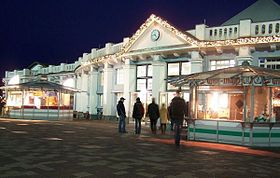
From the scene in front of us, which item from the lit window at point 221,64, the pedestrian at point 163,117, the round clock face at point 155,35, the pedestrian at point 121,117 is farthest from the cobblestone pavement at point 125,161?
the round clock face at point 155,35

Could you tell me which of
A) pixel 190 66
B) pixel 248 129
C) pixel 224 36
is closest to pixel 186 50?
pixel 190 66

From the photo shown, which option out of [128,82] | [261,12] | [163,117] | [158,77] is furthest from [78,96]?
[261,12]

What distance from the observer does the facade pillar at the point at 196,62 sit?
886 inches

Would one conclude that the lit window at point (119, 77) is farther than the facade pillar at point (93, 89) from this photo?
No

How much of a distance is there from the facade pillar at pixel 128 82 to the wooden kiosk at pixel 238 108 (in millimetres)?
9616

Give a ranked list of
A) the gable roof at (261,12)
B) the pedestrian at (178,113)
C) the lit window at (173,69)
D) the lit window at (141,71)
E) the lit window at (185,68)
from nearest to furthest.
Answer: the pedestrian at (178,113), the gable roof at (261,12), the lit window at (185,68), the lit window at (173,69), the lit window at (141,71)

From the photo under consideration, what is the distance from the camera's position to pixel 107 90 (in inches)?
1171

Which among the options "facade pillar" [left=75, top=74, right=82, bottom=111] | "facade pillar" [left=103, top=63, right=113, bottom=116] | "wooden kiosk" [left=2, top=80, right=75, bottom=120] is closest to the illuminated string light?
"facade pillar" [left=103, top=63, right=113, bottom=116]

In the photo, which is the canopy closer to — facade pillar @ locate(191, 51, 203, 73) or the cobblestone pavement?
the cobblestone pavement

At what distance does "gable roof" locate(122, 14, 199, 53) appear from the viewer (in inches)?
872

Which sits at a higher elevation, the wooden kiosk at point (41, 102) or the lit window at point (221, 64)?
the lit window at point (221, 64)

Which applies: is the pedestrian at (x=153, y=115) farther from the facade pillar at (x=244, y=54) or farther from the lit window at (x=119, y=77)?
the lit window at (x=119, y=77)

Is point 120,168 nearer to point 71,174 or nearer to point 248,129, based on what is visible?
point 71,174

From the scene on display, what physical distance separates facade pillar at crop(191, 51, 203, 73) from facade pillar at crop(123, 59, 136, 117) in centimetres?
597
